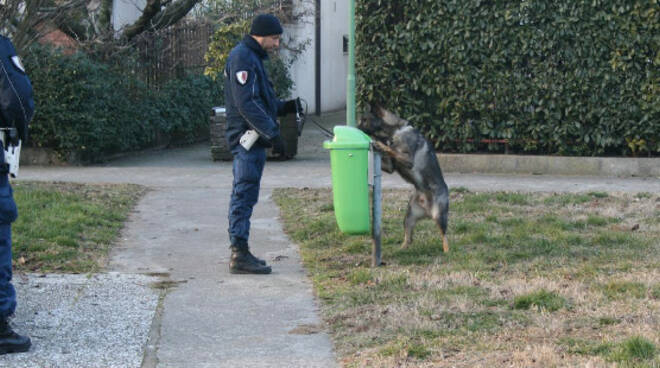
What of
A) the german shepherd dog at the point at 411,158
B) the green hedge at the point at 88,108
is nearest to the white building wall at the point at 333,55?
the green hedge at the point at 88,108

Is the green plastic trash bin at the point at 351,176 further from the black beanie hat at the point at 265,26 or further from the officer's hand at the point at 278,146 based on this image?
the black beanie hat at the point at 265,26

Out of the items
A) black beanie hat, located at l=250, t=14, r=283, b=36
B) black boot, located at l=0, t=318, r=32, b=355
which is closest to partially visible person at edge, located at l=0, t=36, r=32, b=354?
black boot, located at l=0, t=318, r=32, b=355

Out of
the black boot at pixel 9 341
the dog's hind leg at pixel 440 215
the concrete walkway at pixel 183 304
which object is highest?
the dog's hind leg at pixel 440 215

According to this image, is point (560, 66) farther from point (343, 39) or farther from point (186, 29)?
point (343, 39)

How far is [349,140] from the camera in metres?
6.73

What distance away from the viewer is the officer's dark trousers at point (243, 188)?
266 inches

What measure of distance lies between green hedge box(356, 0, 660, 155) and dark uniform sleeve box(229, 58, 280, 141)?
5909 millimetres

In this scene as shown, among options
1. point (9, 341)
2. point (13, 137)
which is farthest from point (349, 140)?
point (9, 341)

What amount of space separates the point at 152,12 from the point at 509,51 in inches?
221

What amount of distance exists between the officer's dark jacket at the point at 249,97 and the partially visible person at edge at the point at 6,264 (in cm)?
204

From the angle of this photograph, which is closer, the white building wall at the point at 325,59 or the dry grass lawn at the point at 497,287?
the dry grass lawn at the point at 497,287

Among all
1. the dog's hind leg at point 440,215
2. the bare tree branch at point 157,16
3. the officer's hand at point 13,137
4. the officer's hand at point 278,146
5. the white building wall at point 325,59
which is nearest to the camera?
the officer's hand at point 13,137

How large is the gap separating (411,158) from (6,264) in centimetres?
323

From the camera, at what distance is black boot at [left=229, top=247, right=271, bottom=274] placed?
6840 millimetres
